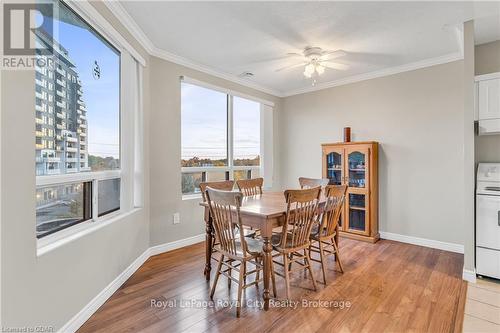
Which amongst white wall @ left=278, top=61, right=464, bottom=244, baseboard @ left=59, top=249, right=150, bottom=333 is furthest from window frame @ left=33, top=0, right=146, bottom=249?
white wall @ left=278, top=61, right=464, bottom=244

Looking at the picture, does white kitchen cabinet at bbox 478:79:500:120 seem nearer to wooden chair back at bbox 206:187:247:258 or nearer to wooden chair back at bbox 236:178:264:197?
wooden chair back at bbox 236:178:264:197

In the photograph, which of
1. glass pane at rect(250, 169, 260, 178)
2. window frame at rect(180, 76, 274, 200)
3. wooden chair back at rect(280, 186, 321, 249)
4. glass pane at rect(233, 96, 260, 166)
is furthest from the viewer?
glass pane at rect(250, 169, 260, 178)

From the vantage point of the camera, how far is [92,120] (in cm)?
229

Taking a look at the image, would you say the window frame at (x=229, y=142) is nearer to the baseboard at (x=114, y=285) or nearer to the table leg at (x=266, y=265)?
the baseboard at (x=114, y=285)

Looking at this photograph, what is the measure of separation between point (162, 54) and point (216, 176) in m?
1.91

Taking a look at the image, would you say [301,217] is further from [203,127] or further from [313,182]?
[203,127]

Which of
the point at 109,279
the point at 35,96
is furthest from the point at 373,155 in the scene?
the point at 35,96

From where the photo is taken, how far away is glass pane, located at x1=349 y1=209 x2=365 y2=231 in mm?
3895

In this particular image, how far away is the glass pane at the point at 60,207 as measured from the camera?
1679 millimetres

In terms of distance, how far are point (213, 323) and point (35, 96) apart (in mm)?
1909

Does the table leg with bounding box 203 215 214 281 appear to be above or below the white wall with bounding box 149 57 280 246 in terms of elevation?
below

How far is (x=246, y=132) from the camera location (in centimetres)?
470

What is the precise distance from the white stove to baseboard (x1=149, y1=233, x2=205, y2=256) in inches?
129

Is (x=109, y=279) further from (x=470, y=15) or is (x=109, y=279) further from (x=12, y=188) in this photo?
(x=470, y=15)
